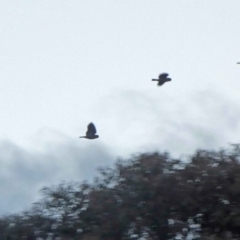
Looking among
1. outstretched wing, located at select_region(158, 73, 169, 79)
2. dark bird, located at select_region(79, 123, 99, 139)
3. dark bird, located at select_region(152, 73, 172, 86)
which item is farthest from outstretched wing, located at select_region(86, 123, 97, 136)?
outstretched wing, located at select_region(158, 73, 169, 79)

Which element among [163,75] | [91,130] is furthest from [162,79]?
[91,130]

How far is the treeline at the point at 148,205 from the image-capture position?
3200 cm

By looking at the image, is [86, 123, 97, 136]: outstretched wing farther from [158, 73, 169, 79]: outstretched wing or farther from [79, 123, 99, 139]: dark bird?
[158, 73, 169, 79]: outstretched wing

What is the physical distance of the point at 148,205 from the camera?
1282 inches

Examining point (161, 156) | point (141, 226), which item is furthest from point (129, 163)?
point (141, 226)

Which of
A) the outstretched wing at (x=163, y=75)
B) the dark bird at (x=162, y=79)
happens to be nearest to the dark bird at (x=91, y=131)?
the dark bird at (x=162, y=79)

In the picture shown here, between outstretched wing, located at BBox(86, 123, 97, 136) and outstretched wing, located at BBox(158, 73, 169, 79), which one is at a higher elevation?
outstretched wing, located at BBox(158, 73, 169, 79)

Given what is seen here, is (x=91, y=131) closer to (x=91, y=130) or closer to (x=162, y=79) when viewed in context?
(x=91, y=130)

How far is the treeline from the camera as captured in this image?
32000 millimetres

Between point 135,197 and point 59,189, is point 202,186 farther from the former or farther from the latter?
point 59,189

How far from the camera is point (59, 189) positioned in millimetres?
34594

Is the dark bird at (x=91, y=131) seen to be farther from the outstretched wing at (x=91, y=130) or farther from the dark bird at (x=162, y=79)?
the dark bird at (x=162, y=79)

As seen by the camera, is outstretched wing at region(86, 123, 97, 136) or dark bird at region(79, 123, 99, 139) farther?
outstretched wing at region(86, 123, 97, 136)

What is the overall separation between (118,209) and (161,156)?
9.48ft
